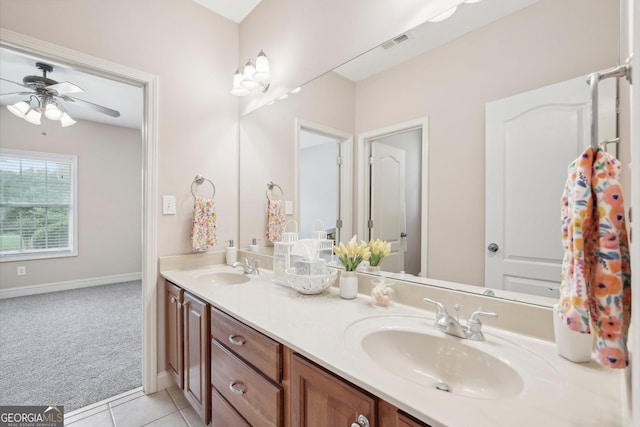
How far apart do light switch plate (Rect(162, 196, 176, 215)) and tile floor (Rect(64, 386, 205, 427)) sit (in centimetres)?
119

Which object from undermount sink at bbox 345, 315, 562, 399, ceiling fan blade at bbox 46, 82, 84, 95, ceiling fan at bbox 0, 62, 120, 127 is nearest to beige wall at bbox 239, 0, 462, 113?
undermount sink at bbox 345, 315, 562, 399

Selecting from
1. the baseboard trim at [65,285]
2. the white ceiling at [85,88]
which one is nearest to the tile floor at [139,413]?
the white ceiling at [85,88]

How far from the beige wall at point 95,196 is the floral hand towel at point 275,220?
353 cm

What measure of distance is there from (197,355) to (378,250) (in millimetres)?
1089

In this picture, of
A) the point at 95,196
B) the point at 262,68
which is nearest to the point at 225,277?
the point at 262,68

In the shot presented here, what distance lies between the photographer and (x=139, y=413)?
5.60 ft

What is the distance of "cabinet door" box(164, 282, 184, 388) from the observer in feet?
5.64

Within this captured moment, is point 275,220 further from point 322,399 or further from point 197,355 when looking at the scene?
point 322,399

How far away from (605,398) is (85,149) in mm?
5735

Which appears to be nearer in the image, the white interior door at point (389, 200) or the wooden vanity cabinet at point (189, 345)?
the white interior door at point (389, 200)

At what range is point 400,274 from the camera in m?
1.31

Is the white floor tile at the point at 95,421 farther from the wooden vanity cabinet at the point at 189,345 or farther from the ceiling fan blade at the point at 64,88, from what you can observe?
the ceiling fan blade at the point at 64,88

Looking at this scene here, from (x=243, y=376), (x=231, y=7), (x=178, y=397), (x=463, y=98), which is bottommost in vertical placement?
(x=178, y=397)

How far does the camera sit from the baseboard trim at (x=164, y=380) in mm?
1924
